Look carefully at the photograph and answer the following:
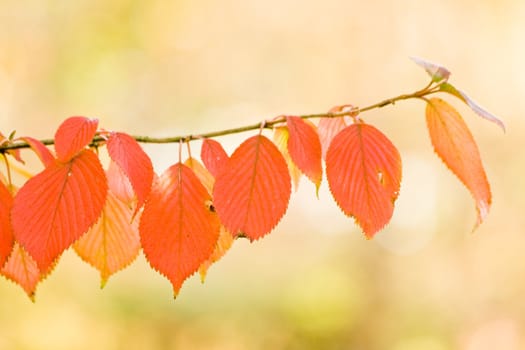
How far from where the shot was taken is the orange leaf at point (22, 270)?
0.65 m

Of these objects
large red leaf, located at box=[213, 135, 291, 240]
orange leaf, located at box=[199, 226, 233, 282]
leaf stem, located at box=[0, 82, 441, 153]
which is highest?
leaf stem, located at box=[0, 82, 441, 153]

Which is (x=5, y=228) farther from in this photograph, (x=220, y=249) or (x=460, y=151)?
(x=460, y=151)

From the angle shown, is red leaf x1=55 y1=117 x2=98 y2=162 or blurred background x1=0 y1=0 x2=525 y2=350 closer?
red leaf x1=55 y1=117 x2=98 y2=162

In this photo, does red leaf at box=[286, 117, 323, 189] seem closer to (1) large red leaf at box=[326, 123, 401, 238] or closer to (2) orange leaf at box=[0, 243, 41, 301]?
(1) large red leaf at box=[326, 123, 401, 238]

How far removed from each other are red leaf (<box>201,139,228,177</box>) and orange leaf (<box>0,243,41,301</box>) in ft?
0.64

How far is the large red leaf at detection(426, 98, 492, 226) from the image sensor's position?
568mm

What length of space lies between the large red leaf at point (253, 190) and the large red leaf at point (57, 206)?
0.09m

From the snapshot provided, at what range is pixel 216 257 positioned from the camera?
1.99 feet

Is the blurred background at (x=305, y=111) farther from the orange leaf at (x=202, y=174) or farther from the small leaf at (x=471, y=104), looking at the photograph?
the small leaf at (x=471, y=104)

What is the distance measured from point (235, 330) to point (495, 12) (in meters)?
2.82

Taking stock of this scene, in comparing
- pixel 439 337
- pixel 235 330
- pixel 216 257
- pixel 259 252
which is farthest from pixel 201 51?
pixel 216 257

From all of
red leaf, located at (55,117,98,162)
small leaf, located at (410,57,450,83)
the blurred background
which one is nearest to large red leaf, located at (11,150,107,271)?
red leaf, located at (55,117,98,162)

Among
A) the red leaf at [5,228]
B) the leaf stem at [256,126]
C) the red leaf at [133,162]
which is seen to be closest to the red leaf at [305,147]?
the leaf stem at [256,126]

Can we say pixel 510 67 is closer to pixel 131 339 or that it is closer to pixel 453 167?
pixel 131 339
